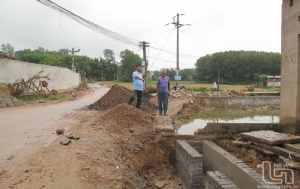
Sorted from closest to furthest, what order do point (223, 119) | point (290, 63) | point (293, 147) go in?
1. point (293, 147)
2. point (290, 63)
3. point (223, 119)

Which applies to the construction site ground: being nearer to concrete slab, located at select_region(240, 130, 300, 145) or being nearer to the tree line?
concrete slab, located at select_region(240, 130, 300, 145)

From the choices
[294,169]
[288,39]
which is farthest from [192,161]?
[288,39]

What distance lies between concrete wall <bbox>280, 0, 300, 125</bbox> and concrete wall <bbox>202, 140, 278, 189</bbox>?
7.41 ft

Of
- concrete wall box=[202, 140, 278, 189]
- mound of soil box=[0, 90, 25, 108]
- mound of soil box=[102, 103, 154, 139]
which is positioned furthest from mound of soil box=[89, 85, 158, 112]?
concrete wall box=[202, 140, 278, 189]

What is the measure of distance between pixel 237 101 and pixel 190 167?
16.5m

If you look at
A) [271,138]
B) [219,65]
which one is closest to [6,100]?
[271,138]

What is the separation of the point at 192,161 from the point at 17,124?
5.44 m

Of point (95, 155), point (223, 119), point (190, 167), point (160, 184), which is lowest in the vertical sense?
point (160, 184)

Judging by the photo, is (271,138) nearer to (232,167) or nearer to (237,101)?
(232,167)

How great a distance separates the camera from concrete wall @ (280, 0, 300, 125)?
5.57 m

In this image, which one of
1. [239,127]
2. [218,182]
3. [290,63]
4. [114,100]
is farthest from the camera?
[114,100]

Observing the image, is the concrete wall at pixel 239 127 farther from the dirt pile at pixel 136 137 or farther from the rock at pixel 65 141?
the rock at pixel 65 141

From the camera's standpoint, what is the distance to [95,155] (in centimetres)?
430

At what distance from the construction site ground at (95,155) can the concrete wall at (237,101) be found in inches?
505
